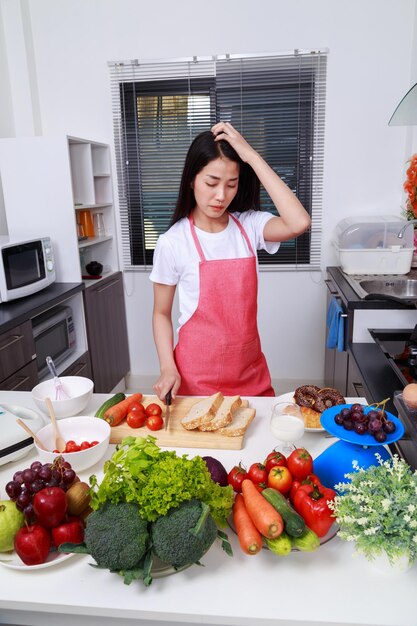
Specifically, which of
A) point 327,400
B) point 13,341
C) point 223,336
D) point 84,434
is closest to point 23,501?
point 84,434

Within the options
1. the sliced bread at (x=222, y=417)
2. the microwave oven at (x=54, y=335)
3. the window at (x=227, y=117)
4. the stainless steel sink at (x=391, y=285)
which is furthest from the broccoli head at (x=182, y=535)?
the window at (x=227, y=117)

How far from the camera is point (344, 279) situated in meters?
2.84

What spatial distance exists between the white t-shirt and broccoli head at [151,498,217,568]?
973mm

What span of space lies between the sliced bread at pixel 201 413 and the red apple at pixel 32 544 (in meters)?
0.48

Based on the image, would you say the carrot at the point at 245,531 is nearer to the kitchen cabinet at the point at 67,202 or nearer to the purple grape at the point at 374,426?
the purple grape at the point at 374,426

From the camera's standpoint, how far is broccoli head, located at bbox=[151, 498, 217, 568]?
0.74 metres

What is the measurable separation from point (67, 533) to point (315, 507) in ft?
1.43

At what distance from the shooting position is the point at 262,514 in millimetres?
813

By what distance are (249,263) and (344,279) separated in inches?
53.6

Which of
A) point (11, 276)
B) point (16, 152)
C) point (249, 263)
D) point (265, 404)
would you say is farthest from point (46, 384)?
point (16, 152)

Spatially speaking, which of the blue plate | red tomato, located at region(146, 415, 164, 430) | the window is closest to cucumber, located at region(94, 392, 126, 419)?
red tomato, located at region(146, 415, 164, 430)

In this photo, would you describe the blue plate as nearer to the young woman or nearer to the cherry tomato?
the cherry tomato

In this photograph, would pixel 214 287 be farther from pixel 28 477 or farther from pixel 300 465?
pixel 28 477

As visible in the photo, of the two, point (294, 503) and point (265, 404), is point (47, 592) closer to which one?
point (294, 503)
